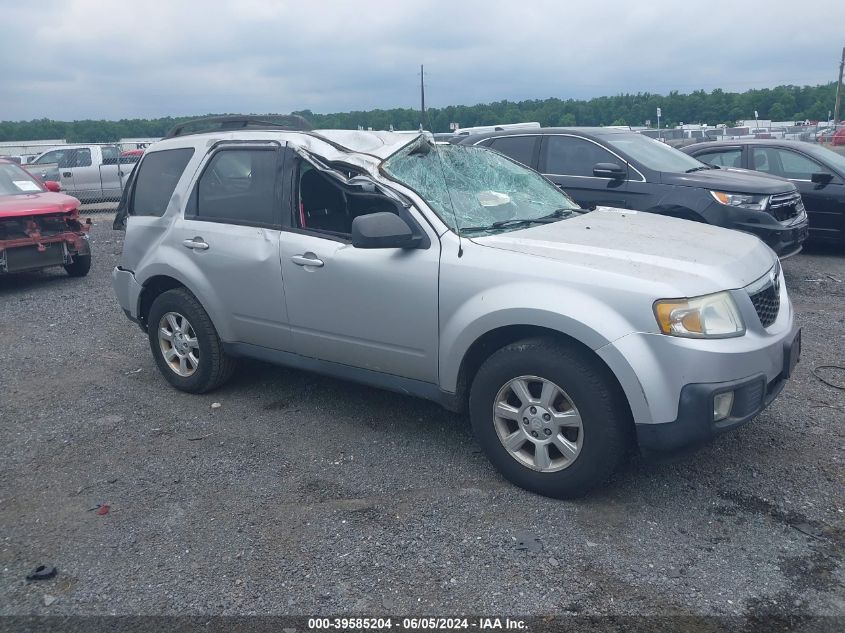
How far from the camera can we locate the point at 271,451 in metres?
4.62

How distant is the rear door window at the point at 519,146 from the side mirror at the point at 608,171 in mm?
1071

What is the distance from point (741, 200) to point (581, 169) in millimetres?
1697

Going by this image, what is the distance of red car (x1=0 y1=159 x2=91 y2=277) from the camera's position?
9367mm

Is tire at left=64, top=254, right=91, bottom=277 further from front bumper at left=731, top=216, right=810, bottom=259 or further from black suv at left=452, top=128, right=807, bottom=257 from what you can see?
front bumper at left=731, top=216, right=810, bottom=259

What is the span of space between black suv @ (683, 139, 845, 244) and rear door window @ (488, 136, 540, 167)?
3.26m

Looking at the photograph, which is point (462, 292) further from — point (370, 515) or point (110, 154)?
point (110, 154)

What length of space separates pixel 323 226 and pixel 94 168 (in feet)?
53.3

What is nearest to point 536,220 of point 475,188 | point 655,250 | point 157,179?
point 475,188

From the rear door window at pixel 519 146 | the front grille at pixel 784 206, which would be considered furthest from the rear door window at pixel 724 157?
the rear door window at pixel 519 146

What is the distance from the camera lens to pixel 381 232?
13.3ft

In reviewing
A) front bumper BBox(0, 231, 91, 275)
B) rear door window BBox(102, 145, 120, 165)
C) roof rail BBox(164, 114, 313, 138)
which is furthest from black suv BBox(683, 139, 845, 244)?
rear door window BBox(102, 145, 120, 165)

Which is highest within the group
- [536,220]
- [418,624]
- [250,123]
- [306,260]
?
[250,123]

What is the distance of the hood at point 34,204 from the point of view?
30.6 ft

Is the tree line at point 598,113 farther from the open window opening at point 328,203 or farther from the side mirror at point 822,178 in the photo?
the open window opening at point 328,203
